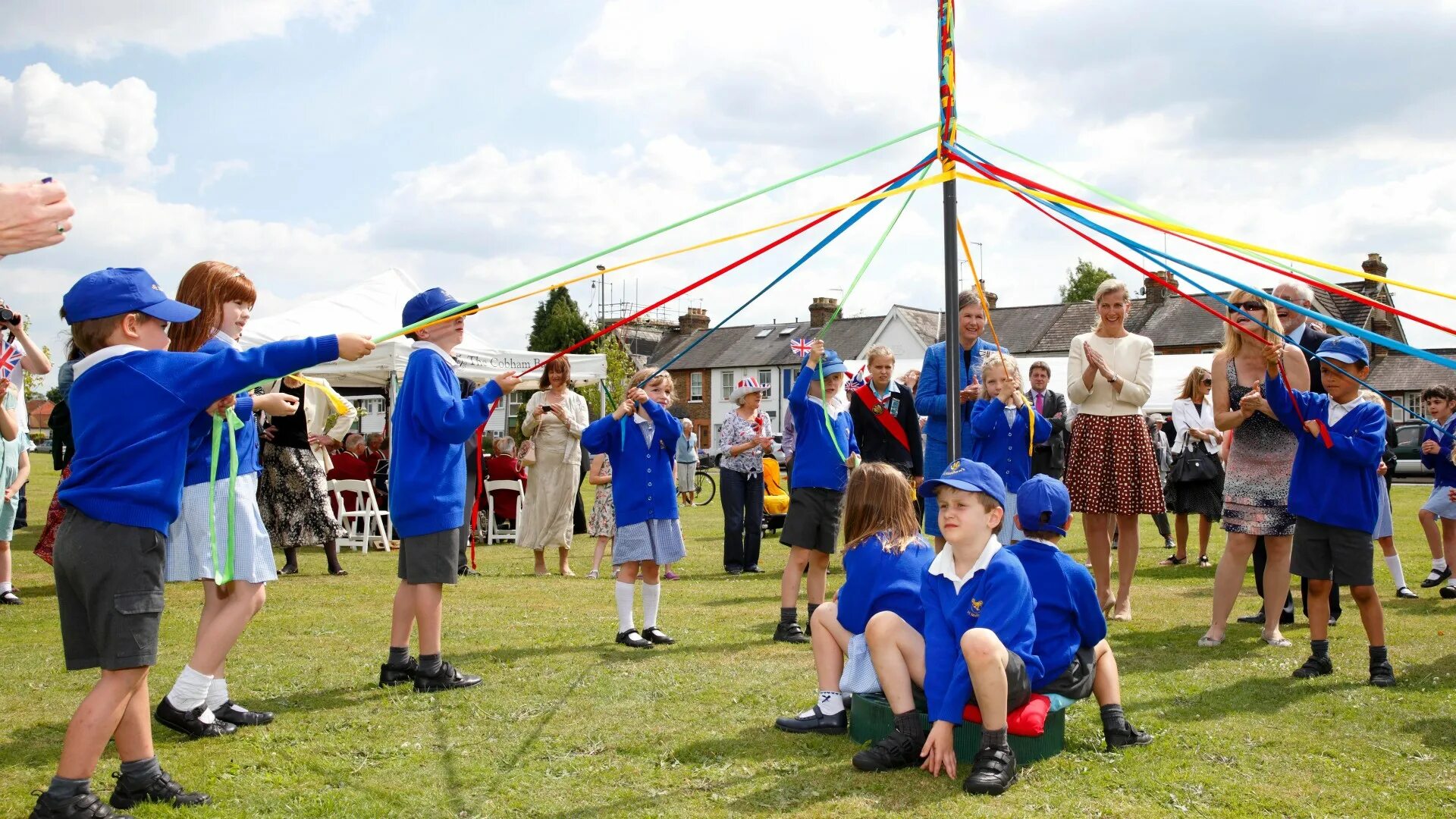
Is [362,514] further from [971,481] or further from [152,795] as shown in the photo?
[971,481]

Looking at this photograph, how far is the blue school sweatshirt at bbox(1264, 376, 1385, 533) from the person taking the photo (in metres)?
5.23

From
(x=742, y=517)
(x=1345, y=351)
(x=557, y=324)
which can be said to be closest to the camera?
(x=1345, y=351)

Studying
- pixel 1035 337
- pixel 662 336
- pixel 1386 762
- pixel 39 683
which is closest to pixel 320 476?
pixel 39 683

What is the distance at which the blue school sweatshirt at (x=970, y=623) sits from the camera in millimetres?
3779

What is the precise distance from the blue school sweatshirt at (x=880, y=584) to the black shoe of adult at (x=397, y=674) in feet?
7.06

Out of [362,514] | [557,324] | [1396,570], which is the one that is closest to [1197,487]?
[1396,570]

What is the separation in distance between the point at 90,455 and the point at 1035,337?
148 ft

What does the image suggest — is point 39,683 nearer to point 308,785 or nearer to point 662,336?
point 308,785

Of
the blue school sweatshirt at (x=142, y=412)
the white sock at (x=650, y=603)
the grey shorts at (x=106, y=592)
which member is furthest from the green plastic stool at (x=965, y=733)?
the grey shorts at (x=106, y=592)

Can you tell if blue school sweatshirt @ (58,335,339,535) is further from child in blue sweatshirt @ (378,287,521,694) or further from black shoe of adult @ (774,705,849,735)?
black shoe of adult @ (774,705,849,735)

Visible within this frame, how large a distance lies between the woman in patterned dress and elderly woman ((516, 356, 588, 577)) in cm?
564

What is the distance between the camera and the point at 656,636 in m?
6.31

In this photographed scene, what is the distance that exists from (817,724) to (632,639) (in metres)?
2.04

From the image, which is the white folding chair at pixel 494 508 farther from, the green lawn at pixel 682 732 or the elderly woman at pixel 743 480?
the green lawn at pixel 682 732
